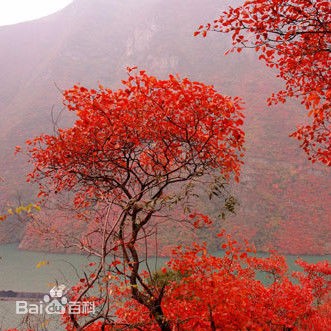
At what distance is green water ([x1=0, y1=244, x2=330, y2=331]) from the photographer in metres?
17.8

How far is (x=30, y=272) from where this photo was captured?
2597cm

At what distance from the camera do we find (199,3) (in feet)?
315

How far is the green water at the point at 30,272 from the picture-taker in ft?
58.5

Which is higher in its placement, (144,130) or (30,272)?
(144,130)

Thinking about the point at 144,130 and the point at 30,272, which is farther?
the point at 30,272

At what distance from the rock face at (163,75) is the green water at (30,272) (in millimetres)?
3202

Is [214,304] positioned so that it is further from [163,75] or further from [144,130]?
[163,75]

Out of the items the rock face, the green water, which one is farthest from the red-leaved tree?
the green water

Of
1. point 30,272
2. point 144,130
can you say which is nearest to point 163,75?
point 30,272

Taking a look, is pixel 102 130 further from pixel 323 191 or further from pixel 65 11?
pixel 65 11

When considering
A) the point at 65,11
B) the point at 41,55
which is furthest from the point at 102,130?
the point at 65,11

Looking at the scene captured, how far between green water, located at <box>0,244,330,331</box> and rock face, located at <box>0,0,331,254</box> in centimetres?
320

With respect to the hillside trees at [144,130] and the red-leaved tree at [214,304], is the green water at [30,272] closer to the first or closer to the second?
the red-leaved tree at [214,304]

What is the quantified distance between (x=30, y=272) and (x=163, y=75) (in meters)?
55.9
